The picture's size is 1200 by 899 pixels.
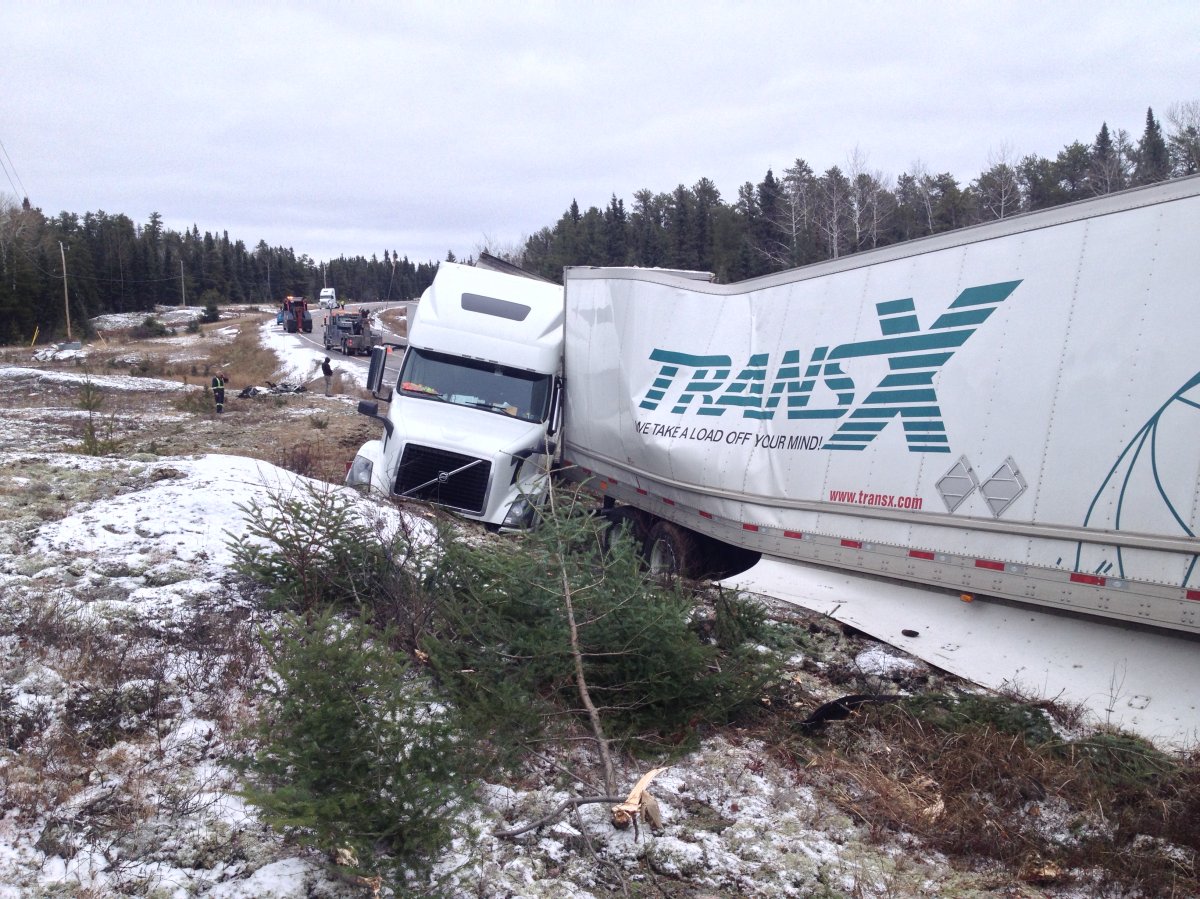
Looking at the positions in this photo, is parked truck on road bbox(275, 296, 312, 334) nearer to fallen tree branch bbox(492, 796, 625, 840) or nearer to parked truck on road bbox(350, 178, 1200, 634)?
parked truck on road bbox(350, 178, 1200, 634)

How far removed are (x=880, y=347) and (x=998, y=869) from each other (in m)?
3.94

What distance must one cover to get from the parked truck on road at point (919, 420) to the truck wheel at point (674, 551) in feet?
0.09

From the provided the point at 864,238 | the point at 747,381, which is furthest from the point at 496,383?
the point at 864,238

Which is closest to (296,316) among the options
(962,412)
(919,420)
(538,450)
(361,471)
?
(361,471)

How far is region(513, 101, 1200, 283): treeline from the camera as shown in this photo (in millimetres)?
45469

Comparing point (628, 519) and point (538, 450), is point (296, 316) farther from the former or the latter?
point (628, 519)

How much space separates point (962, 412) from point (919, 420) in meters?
0.36

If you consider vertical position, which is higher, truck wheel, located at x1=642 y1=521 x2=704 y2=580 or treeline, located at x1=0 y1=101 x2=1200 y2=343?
treeline, located at x1=0 y1=101 x2=1200 y2=343

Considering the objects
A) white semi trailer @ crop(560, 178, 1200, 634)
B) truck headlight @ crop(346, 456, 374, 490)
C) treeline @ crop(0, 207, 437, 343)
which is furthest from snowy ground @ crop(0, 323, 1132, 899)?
treeline @ crop(0, 207, 437, 343)

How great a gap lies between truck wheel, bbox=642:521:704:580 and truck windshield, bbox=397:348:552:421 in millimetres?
2780

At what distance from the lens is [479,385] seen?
11.5m

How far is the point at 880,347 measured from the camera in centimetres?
689

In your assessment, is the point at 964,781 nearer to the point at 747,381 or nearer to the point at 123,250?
the point at 747,381

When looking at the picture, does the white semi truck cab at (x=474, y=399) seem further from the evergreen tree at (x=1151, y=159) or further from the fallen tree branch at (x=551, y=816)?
the evergreen tree at (x=1151, y=159)
